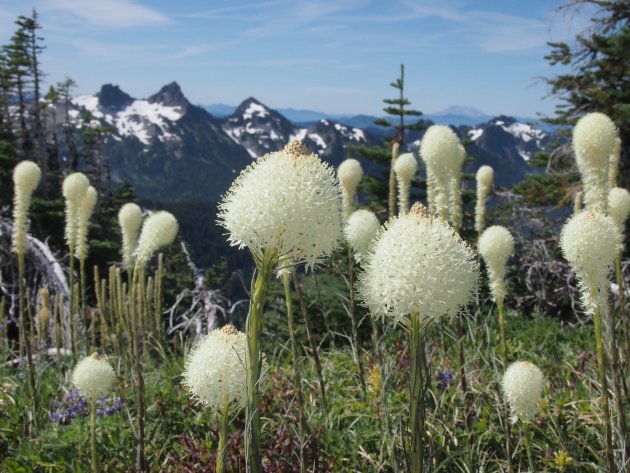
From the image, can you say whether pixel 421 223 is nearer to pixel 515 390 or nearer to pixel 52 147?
pixel 515 390

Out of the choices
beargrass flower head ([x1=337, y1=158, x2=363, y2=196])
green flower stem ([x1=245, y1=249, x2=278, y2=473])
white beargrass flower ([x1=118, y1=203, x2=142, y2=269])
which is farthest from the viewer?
beargrass flower head ([x1=337, y1=158, x2=363, y2=196])

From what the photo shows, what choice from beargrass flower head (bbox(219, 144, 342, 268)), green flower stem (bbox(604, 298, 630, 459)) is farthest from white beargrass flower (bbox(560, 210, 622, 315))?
beargrass flower head (bbox(219, 144, 342, 268))

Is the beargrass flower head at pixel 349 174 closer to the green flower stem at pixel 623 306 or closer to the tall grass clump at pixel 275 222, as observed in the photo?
the green flower stem at pixel 623 306

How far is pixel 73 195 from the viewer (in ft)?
17.5

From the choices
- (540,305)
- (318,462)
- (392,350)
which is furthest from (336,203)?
(540,305)

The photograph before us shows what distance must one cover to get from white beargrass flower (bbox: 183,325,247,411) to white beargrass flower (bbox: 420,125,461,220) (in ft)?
6.79

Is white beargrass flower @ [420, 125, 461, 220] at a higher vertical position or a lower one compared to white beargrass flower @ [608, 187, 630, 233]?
higher

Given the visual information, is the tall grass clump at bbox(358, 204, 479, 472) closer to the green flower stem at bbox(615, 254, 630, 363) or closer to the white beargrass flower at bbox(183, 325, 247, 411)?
the white beargrass flower at bbox(183, 325, 247, 411)

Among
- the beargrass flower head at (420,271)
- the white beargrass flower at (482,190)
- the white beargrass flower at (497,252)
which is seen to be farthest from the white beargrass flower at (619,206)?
the beargrass flower head at (420,271)

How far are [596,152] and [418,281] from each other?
215 cm

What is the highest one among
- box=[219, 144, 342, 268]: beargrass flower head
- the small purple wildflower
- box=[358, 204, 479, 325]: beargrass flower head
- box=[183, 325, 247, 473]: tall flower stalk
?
box=[219, 144, 342, 268]: beargrass flower head

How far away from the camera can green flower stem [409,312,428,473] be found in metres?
2.00

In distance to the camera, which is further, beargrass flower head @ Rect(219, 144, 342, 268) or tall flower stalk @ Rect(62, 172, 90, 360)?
tall flower stalk @ Rect(62, 172, 90, 360)

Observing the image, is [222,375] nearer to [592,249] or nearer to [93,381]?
[93,381]
